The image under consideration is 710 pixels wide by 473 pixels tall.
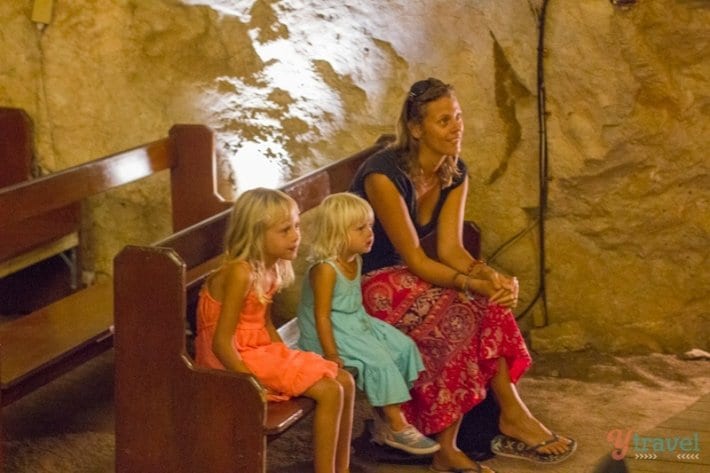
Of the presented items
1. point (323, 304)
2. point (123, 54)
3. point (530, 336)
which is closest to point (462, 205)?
point (323, 304)

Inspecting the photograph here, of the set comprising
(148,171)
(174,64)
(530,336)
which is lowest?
(530,336)

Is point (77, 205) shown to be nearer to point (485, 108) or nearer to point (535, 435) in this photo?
point (485, 108)

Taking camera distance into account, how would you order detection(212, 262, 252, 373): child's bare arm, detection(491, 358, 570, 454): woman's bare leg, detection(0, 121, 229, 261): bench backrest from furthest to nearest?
detection(0, 121, 229, 261): bench backrest
detection(491, 358, 570, 454): woman's bare leg
detection(212, 262, 252, 373): child's bare arm

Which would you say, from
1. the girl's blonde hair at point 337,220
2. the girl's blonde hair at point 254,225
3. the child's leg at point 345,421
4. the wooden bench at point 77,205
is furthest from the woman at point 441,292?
the wooden bench at point 77,205

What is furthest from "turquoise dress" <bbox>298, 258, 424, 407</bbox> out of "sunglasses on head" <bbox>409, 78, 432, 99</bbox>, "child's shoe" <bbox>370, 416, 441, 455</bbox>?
"sunglasses on head" <bbox>409, 78, 432, 99</bbox>

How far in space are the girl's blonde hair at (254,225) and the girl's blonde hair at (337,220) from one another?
0.24 meters

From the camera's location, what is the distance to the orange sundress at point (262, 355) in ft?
13.1

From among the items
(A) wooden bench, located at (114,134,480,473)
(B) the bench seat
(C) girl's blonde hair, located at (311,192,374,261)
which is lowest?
(B) the bench seat

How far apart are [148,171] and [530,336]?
77.6 inches

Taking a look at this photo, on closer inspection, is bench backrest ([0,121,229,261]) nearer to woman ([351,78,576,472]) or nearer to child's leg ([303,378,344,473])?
woman ([351,78,576,472])

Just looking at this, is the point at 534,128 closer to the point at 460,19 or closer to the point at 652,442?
the point at 460,19

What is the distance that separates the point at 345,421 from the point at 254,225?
2.40 ft

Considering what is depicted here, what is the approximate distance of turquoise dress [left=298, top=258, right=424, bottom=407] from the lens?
14.1ft

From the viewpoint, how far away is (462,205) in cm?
484
